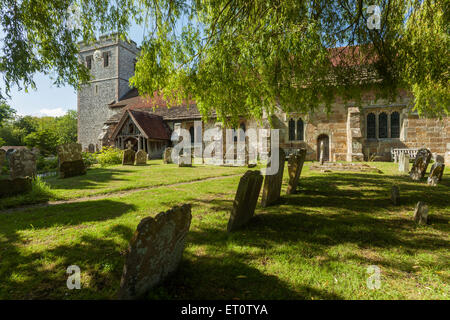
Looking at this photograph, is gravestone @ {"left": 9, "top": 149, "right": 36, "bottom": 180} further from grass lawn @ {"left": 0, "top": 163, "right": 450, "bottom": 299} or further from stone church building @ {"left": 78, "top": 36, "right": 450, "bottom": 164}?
stone church building @ {"left": 78, "top": 36, "right": 450, "bottom": 164}

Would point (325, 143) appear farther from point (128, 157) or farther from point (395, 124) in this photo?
point (128, 157)

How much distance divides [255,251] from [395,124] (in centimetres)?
1957

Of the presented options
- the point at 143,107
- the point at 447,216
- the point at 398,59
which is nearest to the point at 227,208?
the point at 447,216

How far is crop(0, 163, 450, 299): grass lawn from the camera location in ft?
7.43

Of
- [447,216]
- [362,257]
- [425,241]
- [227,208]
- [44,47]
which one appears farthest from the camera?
→ [44,47]

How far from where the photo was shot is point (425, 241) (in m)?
3.33

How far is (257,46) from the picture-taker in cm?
505

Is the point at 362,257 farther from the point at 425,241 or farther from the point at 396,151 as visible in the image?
the point at 396,151

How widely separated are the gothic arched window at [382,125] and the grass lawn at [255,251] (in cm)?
1446

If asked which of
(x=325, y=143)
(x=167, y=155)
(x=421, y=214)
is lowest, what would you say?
(x=421, y=214)

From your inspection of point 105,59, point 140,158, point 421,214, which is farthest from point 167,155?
point 105,59

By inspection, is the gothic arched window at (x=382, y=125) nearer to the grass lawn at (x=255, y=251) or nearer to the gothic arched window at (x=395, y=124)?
the gothic arched window at (x=395, y=124)

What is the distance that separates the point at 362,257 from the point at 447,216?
2895mm

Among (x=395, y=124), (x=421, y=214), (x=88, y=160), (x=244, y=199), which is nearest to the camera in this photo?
(x=244, y=199)
